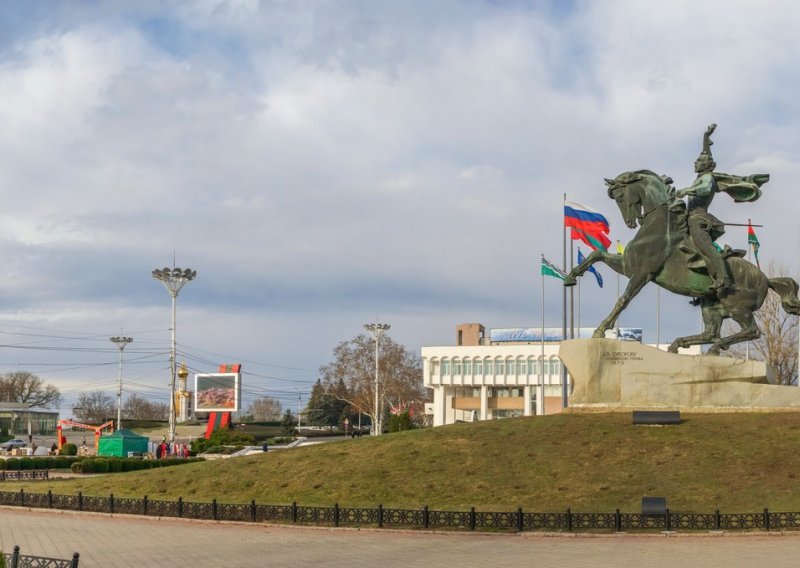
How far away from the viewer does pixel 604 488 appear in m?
25.4

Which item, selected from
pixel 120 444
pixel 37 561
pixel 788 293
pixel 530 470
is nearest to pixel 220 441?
pixel 120 444

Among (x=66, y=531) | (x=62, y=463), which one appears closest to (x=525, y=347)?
(x=62, y=463)

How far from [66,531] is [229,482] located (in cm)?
667

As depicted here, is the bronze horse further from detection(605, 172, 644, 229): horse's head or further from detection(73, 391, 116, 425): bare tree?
detection(73, 391, 116, 425): bare tree

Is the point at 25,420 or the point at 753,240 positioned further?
the point at 25,420

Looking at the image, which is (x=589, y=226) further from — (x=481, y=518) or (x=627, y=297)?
(x=481, y=518)

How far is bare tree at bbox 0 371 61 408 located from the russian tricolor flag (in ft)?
435

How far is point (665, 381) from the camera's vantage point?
32.7 meters

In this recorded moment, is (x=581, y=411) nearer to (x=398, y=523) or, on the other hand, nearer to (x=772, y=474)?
(x=772, y=474)

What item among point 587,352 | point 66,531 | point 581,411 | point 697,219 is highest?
point 697,219

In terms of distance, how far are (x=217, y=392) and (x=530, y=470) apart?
107 metres

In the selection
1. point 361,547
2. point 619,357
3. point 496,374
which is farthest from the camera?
point 496,374

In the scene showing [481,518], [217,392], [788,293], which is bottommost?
[481,518]

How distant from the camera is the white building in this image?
108m
